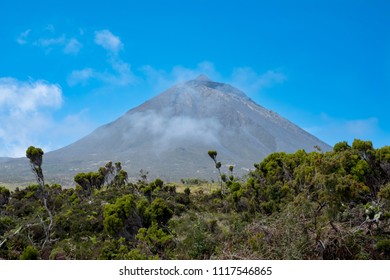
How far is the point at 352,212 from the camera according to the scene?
6.00 metres

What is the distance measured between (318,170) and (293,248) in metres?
2.00

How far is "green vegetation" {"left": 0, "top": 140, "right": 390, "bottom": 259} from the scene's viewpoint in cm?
508

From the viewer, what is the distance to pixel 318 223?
5371mm

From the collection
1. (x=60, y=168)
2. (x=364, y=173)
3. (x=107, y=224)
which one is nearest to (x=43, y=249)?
(x=107, y=224)

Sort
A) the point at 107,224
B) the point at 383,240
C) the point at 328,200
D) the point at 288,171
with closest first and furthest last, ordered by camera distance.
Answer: the point at 383,240 → the point at 328,200 → the point at 107,224 → the point at 288,171

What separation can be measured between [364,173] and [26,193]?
2784cm

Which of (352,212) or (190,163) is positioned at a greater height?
(190,163)

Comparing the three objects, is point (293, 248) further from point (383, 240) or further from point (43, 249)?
point (43, 249)

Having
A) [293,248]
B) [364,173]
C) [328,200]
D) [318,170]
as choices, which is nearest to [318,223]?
[328,200]

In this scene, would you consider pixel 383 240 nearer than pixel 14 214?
Yes

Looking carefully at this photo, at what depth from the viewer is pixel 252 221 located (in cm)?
784

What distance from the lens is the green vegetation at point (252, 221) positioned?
508 cm
